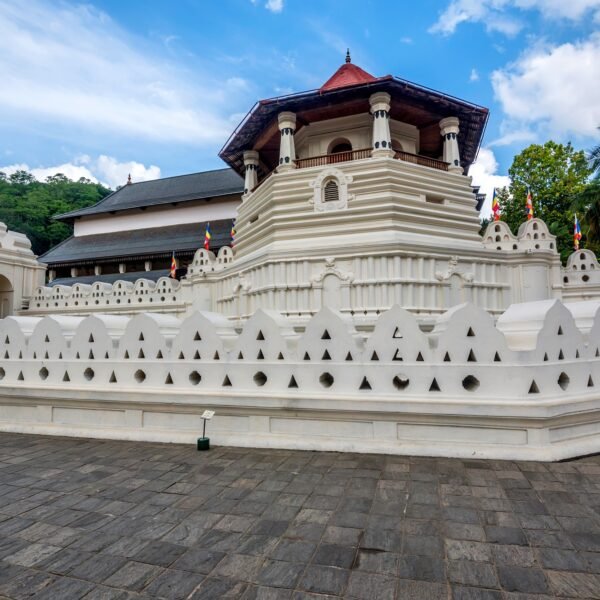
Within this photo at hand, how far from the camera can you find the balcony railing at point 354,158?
1479 cm

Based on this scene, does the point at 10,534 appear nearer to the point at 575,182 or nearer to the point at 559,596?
the point at 559,596

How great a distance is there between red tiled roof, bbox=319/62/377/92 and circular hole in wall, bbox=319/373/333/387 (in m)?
15.9

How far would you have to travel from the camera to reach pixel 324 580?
8.27 ft

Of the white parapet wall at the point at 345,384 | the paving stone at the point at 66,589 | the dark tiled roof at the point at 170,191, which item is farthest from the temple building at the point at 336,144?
the paving stone at the point at 66,589

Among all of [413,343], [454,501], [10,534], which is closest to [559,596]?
[454,501]

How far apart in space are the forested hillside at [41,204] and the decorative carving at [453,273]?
1771 inches

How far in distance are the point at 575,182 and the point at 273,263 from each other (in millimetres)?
24810

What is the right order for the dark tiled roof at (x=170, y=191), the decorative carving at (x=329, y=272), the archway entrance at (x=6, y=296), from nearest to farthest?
the decorative carving at (x=329, y=272), the archway entrance at (x=6, y=296), the dark tiled roof at (x=170, y=191)

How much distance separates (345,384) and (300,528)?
7.47 feet

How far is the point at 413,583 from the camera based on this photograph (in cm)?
248

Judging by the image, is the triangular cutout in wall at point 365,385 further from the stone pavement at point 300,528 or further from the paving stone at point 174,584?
the paving stone at point 174,584

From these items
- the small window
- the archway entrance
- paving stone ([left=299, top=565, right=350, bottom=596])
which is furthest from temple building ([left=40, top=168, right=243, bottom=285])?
paving stone ([left=299, top=565, right=350, bottom=596])

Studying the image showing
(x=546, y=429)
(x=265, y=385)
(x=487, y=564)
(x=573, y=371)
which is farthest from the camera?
(x=265, y=385)

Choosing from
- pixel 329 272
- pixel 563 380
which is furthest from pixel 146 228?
pixel 563 380
